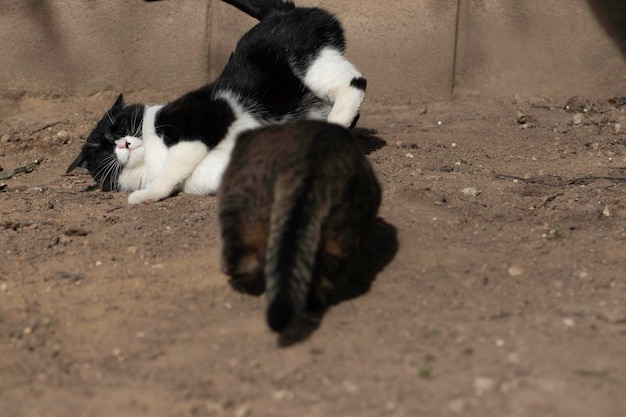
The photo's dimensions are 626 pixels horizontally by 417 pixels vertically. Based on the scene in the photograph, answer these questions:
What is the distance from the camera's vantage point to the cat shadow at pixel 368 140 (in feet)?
20.8

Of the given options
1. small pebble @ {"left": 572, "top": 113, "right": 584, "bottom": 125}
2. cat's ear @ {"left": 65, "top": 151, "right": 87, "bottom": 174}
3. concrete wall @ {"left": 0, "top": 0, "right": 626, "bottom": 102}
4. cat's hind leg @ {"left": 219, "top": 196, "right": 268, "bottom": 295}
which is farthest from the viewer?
concrete wall @ {"left": 0, "top": 0, "right": 626, "bottom": 102}

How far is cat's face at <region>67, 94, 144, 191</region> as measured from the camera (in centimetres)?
589

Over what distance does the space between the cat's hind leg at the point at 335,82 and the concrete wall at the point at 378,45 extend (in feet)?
3.93

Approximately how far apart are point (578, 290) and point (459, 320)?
0.65 metres

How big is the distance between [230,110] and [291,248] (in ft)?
9.08

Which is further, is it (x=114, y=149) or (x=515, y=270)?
(x=114, y=149)

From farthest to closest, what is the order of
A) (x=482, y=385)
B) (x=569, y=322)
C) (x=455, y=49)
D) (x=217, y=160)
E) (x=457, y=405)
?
(x=455, y=49) → (x=217, y=160) → (x=569, y=322) → (x=482, y=385) → (x=457, y=405)

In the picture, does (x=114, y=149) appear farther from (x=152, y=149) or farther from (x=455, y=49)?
(x=455, y=49)

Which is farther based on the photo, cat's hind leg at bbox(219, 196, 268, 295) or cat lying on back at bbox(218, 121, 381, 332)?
cat's hind leg at bbox(219, 196, 268, 295)

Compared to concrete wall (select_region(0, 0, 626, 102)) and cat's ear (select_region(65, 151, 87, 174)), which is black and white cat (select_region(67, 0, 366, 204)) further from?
concrete wall (select_region(0, 0, 626, 102))

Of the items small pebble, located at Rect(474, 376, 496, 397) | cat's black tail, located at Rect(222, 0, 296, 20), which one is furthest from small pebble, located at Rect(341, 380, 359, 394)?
cat's black tail, located at Rect(222, 0, 296, 20)

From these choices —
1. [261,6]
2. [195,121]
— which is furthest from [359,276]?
[261,6]

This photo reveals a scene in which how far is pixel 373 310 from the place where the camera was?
3.64 metres

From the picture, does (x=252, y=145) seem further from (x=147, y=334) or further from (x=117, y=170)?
(x=117, y=170)
